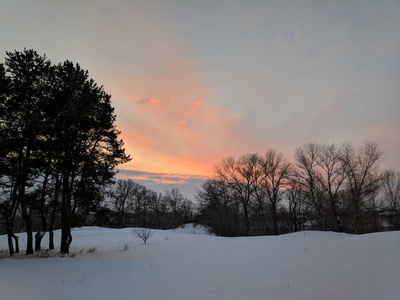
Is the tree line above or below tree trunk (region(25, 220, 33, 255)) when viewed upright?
above

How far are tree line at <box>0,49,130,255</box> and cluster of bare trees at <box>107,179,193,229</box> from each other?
131 feet

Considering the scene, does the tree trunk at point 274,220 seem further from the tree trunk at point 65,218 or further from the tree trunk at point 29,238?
the tree trunk at point 29,238

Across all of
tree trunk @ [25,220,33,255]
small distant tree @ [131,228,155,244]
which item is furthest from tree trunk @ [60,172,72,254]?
small distant tree @ [131,228,155,244]

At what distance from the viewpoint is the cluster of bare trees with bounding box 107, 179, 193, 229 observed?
52812 mm

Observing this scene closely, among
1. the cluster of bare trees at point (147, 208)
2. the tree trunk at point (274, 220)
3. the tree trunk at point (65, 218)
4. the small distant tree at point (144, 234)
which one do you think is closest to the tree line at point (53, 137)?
the tree trunk at point (65, 218)

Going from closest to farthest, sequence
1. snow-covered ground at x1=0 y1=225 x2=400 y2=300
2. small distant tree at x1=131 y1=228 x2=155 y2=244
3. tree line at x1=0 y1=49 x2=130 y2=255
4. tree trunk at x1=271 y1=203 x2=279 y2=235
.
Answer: snow-covered ground at x1=0 y1=225 x2=400 y2=300, tree line at x1=0 y1=49 x2=130 y2=255, small distant tree at x1=131 y1=228 x2=155 y2=244, tree trunk at x1=271 y1=203 x2=279 y2=235

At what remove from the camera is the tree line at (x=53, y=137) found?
11047 mm

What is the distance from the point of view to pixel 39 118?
35.3ft

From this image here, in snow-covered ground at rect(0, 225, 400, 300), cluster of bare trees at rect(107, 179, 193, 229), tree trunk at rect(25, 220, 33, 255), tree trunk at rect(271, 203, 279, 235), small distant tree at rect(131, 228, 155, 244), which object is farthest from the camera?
cluster of bare trees at rect(107, 179, 193, 229)

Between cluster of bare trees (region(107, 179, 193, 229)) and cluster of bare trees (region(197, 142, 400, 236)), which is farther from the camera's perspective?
cluster of bare trees (region(107, 179, 193, 229))

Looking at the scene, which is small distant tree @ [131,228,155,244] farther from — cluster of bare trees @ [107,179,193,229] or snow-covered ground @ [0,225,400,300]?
cluster of bare trees @ [107,179,193,229]

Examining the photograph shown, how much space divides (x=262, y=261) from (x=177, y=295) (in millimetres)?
4836

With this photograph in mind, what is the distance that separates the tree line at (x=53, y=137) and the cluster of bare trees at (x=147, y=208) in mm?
39789

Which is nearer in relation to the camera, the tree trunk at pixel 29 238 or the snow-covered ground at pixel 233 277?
the snow-covered ground at pixel 233 277
